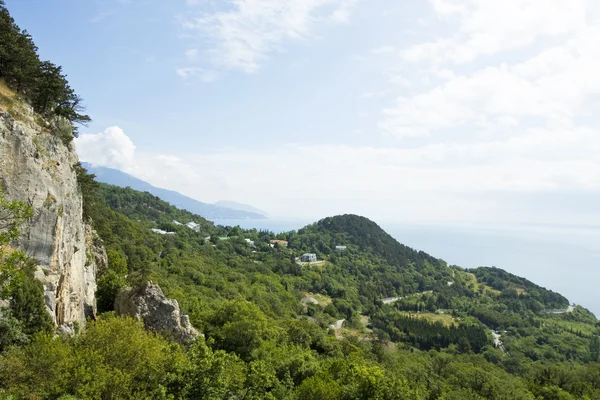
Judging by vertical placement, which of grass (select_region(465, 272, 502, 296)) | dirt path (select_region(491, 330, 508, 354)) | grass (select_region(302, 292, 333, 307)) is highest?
grass (select_region(465, 272, 502, 296))

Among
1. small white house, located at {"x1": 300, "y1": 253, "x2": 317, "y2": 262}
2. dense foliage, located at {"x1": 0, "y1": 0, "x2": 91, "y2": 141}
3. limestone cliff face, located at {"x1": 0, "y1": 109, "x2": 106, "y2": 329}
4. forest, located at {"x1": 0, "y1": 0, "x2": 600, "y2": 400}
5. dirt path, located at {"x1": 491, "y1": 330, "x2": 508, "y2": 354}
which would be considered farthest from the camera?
small white house, located at {"x1": 300, "y1": 253, "x2": 317, "y2": 262}

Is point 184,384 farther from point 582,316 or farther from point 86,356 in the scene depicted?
point 582,316

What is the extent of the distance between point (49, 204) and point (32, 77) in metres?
13.1

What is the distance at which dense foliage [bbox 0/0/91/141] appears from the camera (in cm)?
2866

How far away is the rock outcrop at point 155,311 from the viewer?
32.1m

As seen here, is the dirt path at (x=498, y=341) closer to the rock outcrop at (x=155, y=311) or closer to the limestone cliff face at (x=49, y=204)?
the rock outcrop at (x=155, y=311)

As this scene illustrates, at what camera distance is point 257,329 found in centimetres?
3875

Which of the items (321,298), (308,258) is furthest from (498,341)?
(308,258)

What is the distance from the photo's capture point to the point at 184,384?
2170cm

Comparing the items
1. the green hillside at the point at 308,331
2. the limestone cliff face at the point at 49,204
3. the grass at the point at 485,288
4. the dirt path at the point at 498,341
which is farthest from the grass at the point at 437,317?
the limestone cliff face at the point at 49,204

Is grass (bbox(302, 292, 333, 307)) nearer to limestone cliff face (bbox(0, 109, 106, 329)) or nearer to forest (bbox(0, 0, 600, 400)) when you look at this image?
forest (bbox(0, 0, 600, 400))

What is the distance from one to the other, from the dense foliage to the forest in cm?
14

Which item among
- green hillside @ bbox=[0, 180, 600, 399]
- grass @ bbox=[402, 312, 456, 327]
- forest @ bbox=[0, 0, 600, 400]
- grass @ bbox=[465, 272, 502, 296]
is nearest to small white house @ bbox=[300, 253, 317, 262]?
forest @ bbox=[0, 0, 600, 400]

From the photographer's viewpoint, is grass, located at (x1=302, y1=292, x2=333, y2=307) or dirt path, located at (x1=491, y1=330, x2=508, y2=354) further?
grass, located at (x1=302, y1=292, x2=333, y2=307)
